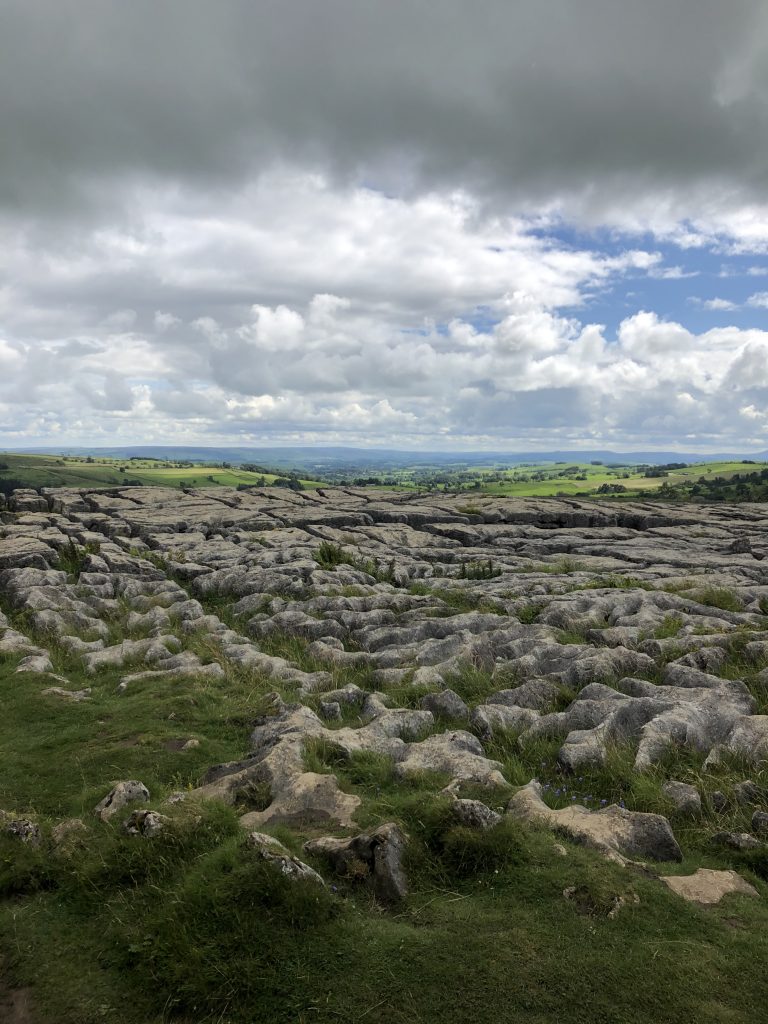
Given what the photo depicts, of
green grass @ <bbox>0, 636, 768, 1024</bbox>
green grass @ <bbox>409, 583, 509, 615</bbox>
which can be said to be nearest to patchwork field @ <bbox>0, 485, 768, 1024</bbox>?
green grass @ <bbox>0, 636, 768, 1024</bbox>

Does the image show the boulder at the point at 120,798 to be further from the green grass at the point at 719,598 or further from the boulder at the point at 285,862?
the green grass at the point at 719,598

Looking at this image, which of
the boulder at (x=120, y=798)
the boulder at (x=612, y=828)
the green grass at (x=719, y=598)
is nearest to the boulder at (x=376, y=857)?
the boulder at (x=612, y=828)

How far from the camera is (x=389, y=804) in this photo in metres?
7.93

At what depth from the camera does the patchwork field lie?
522cm

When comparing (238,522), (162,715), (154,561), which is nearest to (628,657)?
(162,715)

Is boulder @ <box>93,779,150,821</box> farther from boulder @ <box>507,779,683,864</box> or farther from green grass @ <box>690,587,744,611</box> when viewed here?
green grass @ <box>690,587,744,611</box>

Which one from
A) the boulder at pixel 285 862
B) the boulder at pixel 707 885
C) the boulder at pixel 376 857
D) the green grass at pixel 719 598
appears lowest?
the boulder at pixel 707 885

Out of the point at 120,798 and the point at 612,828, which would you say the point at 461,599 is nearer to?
the point at 612,828

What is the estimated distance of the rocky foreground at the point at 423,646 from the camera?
27.1 feet

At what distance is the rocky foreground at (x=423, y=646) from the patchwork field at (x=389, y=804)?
75 millimetres

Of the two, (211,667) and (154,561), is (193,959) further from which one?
(154,561)

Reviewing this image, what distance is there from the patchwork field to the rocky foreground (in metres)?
0.07

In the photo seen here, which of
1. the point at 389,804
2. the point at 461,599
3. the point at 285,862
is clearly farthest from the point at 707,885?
the point at 461,599

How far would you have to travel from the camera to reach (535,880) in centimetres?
632
